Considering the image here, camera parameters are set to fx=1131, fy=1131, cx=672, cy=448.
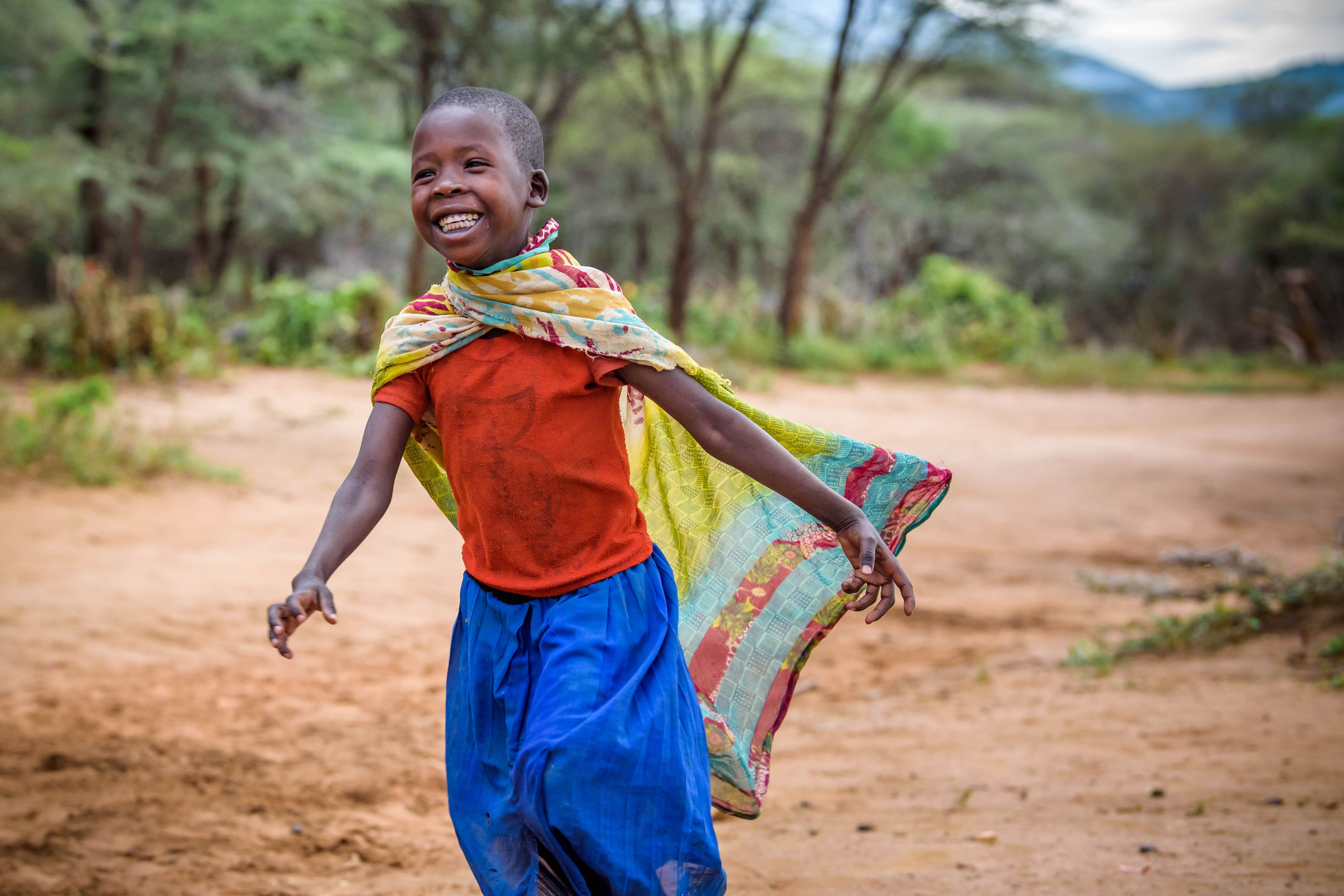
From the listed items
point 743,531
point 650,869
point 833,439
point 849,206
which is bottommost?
point 650,869

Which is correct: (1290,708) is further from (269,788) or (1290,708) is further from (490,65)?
(490,65)

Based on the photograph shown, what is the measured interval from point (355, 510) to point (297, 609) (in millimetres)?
243

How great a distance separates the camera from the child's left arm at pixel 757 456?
6.03 feet

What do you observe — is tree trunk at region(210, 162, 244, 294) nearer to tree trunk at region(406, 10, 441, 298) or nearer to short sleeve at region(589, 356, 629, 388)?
tree trunk at region(406, 10, 441, 298)

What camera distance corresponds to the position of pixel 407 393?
1.91m

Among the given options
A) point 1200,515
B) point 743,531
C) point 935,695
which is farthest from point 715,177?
point 743,531

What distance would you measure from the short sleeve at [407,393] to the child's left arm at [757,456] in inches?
13.6

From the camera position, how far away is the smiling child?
1710mm

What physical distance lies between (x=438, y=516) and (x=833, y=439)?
5.38m

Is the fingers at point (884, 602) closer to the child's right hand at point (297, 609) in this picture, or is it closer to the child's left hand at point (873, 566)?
the child's left hand at point (873, 566)

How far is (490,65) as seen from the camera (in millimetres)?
17234

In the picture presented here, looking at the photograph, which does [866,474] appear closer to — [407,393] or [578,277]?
[578,277]

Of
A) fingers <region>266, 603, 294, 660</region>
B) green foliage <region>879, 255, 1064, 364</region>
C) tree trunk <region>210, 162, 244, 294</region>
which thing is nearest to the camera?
fingers <region>266, 603, 294, 660</region>

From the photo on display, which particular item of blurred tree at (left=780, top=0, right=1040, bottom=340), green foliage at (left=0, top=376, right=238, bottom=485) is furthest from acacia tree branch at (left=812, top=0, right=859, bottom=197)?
green foliage at (left=0, top=376, right=238, bottom=485)
